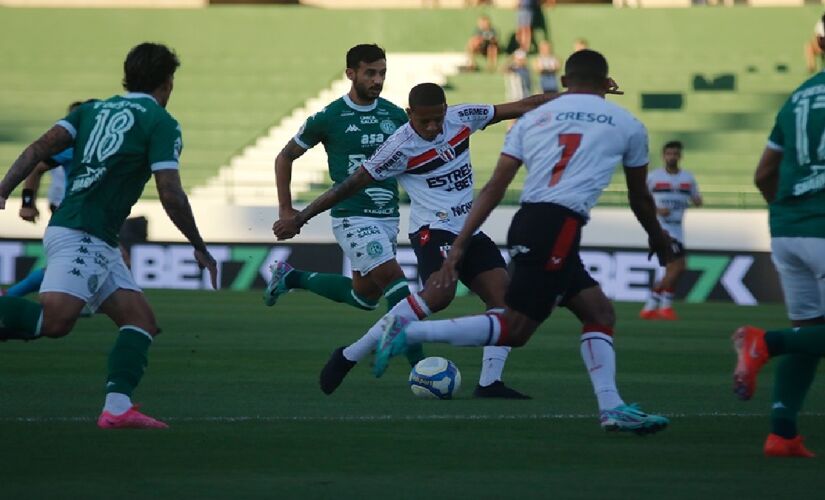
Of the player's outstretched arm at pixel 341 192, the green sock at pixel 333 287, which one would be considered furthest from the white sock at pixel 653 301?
the player's outstretched arm at pixel 341 192

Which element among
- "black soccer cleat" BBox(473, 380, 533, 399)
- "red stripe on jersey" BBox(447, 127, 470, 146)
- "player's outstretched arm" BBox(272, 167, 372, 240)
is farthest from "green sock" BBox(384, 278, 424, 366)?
"player's outstretched arm" BBox(272, 167, 372, 240)

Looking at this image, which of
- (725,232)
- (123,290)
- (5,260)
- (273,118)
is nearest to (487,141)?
(273,118)

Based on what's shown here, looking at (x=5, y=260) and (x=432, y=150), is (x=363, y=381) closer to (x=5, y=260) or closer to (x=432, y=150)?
(x=432, y=150)

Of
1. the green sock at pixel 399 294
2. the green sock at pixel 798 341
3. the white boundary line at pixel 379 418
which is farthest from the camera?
the green sock at pixel 399 294

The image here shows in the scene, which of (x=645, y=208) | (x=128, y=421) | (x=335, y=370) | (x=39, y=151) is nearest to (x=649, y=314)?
(x=335, y=370)

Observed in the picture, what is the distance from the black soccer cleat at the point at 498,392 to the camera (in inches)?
395

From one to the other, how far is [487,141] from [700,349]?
16497 millimetres

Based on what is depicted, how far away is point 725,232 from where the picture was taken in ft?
83.6

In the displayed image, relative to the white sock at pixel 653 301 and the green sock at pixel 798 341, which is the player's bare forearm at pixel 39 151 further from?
the white sock at pixel 653 301

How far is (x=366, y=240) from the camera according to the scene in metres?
11.2

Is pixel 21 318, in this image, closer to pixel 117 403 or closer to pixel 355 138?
pixel 117 403

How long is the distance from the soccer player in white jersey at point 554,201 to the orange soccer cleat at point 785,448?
2.11 ft

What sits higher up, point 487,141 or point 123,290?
point 487,141

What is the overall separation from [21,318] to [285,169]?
12.1 feet
